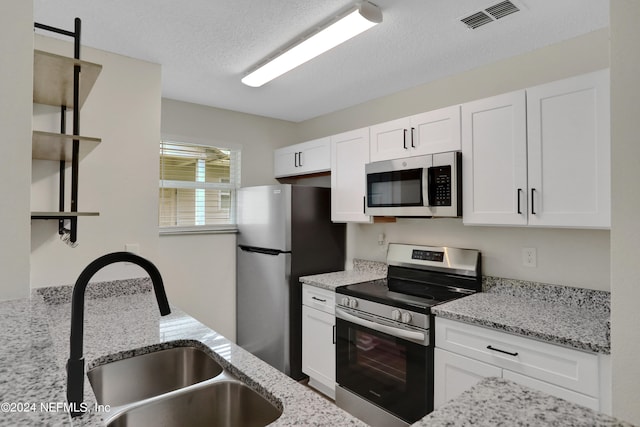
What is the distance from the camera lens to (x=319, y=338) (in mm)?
2738

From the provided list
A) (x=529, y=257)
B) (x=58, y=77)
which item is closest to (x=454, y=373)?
(x=529, y=257)

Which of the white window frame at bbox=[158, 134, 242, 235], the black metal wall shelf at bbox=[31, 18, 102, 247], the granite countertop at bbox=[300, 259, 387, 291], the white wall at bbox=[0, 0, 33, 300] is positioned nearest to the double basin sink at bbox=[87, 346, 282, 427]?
the white wall at bbox=[0, 0, 33, 300]

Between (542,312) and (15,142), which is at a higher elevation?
(15,142)

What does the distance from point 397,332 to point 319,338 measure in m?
0.82

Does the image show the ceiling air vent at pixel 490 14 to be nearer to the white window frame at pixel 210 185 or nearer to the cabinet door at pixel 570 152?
the cabinet door at pixel 570 152

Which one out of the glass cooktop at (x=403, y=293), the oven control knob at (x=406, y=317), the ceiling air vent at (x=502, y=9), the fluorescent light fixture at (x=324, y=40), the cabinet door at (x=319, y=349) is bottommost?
the cabinet door at (x=319, y=349)

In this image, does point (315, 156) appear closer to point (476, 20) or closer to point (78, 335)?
point (476, 20)

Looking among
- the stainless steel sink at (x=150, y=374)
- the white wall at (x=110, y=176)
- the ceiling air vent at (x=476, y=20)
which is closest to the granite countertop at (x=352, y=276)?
the white wall at (x=110, y=176)

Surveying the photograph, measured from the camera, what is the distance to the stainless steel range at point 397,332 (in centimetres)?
202

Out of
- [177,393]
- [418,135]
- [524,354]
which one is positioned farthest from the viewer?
[418,135]

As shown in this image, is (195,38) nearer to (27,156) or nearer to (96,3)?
(96,3)

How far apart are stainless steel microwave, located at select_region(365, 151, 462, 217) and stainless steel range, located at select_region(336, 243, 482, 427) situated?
424 millimetres

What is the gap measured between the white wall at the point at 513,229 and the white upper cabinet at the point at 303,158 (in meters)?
0.52

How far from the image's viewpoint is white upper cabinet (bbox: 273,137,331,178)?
3.17 metres
